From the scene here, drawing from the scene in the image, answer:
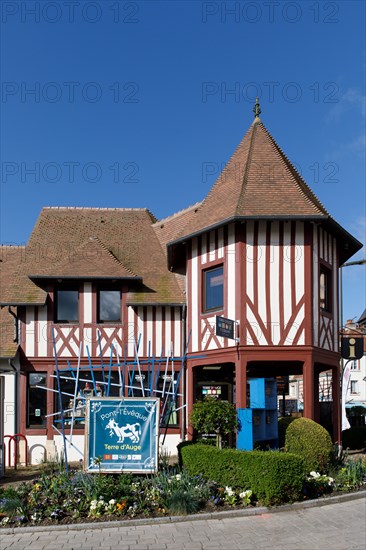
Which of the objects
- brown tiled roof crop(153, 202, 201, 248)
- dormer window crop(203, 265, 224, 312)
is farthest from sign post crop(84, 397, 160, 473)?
brown tiled roof crop(153, 202, 201, 248)

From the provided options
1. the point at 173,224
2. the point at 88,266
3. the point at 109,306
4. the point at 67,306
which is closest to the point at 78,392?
the point at 67,306

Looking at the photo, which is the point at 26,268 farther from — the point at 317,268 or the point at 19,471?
the point at 317,268

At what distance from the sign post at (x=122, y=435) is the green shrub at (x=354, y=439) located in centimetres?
1022

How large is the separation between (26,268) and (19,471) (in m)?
6.33

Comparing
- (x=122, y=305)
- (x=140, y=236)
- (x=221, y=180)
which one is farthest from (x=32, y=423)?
(x=221, y=180)

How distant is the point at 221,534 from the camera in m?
9.41

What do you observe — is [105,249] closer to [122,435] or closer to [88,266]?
[88,266]

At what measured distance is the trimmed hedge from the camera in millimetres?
10875

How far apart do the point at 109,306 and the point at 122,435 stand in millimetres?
6961

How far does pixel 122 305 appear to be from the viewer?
61.2 ft

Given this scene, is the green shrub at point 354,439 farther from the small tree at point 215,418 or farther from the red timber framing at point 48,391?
the small tree at point 215,418

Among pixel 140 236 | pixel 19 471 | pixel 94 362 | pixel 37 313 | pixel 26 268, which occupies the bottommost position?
pixel 19 471

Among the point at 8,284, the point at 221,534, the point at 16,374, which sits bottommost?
the point at 221,534

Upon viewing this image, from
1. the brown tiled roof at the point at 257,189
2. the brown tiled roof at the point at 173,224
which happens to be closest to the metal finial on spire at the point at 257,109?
the brown tiled roof at the point at 257,189
